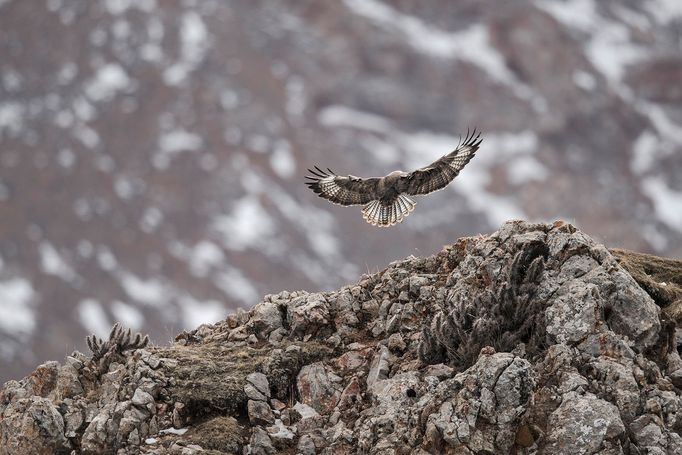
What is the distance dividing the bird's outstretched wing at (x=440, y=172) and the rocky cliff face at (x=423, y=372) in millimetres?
1920

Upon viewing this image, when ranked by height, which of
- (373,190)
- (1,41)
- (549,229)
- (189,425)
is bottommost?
(189,425)

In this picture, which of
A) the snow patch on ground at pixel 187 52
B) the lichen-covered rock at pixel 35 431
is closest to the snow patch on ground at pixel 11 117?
the snow patch on ground at pixel 187 52

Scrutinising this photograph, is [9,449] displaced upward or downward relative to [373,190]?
downward

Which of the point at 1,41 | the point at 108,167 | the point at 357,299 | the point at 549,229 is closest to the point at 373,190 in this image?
the point at 357,299

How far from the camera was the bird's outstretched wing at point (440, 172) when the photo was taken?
16.5 m

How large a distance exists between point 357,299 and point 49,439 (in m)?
5.25

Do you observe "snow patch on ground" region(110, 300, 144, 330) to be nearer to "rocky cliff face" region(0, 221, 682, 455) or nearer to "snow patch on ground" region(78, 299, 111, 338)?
"snow patch on ground" region(78, 299, 111, 338)

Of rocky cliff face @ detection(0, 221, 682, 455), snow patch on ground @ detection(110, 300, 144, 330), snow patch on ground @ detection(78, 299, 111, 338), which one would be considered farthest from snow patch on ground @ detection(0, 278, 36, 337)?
rocky cliff face @ detection(0, 221, 682, 455)

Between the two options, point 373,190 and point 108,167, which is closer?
point 373,190

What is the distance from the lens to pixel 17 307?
14050cm

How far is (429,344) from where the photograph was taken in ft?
43.5

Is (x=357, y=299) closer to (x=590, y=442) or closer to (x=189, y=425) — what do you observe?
(x=189, y=425)

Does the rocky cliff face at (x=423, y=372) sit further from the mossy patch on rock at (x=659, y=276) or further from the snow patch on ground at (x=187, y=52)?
the snow patch on ground at (x=187, y=52)

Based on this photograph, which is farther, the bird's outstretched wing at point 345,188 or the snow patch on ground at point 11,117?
the snow patch on ground at point 11,117
